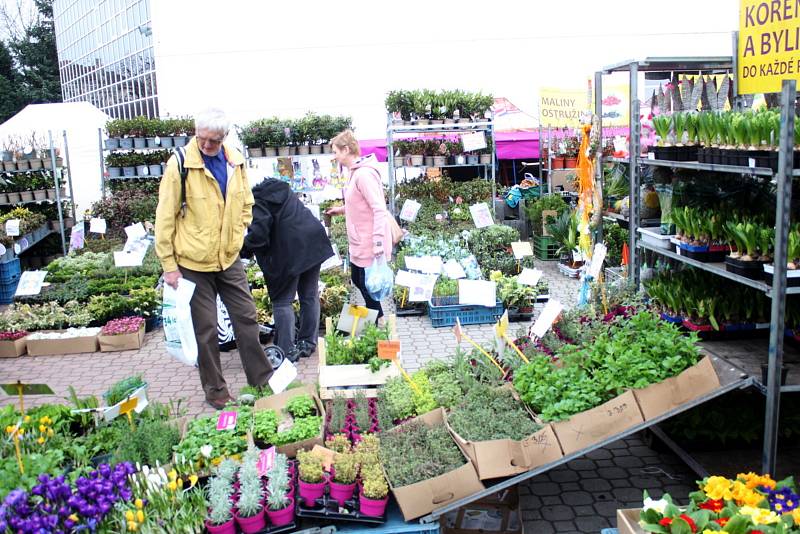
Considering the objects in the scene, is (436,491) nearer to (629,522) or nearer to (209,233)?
(629,522)

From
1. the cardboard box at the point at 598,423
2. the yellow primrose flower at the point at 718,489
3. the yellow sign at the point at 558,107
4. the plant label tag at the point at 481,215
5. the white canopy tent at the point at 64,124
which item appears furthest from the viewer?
the white canopy tent at the point at 64,124

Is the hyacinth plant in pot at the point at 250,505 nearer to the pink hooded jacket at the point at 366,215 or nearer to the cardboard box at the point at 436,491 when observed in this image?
the cardboard box at the point at 436,491

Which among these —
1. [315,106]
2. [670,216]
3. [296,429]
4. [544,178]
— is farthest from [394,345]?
[315,106]

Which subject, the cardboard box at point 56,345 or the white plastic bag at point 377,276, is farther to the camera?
the cardboard box at point 56,345

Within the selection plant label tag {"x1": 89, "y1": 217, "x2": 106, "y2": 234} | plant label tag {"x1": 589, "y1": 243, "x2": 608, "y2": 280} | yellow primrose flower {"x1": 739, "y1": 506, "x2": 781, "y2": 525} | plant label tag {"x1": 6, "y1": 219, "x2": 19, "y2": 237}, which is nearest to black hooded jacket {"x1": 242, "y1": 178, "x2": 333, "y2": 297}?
plant label tag {"x1": 589, "y1": 243, "x2": 608, "y2": 280}

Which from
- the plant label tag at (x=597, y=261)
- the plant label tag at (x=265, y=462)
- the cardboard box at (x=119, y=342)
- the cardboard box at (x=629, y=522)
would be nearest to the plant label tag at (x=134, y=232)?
the cardboard box at (x=119, y=342)

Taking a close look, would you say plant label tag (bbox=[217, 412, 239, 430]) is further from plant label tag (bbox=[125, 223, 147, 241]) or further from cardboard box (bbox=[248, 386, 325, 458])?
plant label tag (bbox=[125, 223, 147, 241])

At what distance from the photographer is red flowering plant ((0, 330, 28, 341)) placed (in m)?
6.79

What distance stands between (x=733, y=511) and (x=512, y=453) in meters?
0.92

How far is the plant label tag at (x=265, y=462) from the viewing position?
3.21 metres

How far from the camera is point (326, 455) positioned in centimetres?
338

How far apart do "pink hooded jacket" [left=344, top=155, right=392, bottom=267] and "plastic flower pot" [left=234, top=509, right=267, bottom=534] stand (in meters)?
3.22

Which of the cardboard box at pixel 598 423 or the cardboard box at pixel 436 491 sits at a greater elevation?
the cardboard box at pixel 598 423

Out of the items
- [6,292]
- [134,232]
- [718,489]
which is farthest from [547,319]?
[6,292]
